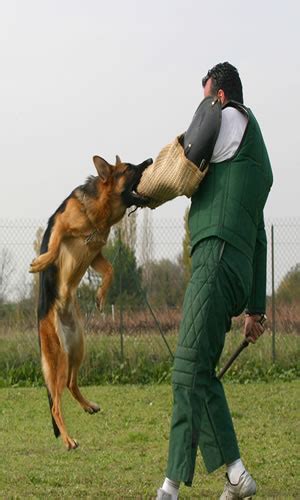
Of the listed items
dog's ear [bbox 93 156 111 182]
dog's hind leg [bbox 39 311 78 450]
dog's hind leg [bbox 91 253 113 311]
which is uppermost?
dog's ear [bbox 93 156 111 182]

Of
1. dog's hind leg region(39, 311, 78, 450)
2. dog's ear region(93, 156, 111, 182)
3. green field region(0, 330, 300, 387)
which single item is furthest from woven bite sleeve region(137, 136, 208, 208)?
green field region(0, 330, 300, 387)

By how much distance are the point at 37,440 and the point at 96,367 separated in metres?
4.51

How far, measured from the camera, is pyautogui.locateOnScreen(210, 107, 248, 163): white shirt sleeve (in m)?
4.77

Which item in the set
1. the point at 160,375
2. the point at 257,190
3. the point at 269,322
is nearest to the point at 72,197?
the point at 257,190

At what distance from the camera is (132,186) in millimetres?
5219

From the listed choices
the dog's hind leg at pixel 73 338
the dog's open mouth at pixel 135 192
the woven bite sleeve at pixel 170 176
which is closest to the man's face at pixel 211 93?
the woven bite sleeve at pixel 170 176

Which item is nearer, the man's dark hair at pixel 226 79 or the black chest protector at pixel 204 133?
the black chest protector at pixel 204 133

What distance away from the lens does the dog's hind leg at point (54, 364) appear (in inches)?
209

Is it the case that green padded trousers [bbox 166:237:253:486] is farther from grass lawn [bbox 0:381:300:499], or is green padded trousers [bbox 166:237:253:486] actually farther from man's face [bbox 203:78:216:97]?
grass lawn [bbox 0:381:300:499]

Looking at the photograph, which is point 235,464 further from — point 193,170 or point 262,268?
point 193,170

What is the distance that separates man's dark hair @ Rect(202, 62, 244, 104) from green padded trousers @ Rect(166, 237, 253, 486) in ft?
2.52

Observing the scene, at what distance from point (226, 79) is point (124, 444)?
3.80 m

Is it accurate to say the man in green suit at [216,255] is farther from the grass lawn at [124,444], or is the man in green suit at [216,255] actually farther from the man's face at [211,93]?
the grass lawn at [124,444]

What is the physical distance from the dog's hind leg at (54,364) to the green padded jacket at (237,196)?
1011 millimetres
